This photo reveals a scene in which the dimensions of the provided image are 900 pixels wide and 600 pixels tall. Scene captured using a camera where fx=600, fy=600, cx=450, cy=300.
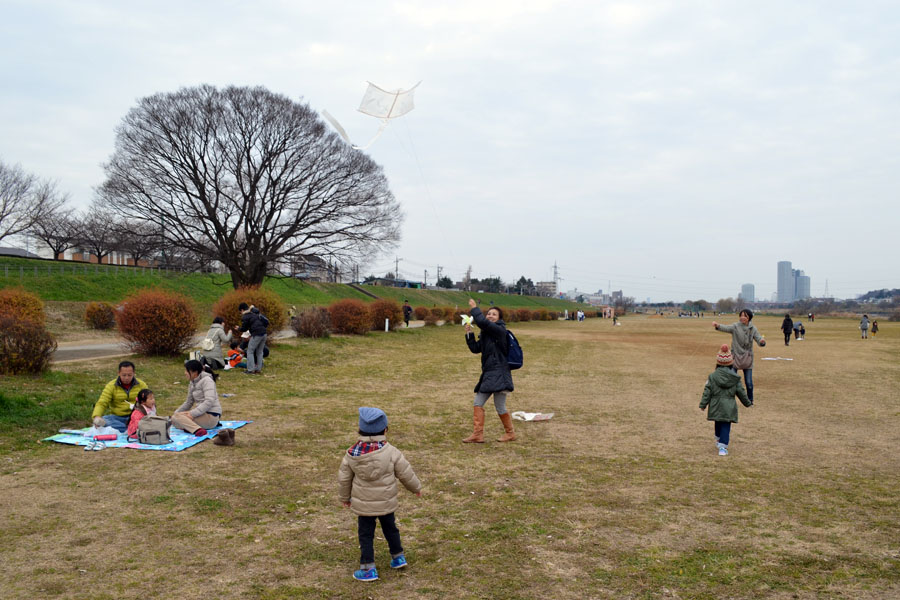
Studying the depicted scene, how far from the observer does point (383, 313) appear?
31.8m

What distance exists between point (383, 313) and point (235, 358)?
678 inches

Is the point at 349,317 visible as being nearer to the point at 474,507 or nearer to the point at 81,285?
the point at 81,285

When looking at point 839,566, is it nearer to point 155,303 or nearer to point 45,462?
point 45,462

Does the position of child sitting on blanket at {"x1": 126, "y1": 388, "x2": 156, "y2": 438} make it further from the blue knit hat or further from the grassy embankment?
the grassy embankment

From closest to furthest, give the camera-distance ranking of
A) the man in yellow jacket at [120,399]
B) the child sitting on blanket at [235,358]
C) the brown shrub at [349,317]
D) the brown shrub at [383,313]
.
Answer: the man in yellow jacket at [120,399]
the child sitting on blanket at [235,358]
the brown shrub at [349,317]
the brown shrub at [383,313]

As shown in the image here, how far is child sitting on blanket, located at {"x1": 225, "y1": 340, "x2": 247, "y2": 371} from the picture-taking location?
14.6 meters

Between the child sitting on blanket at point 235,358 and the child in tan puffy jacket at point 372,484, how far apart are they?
37.0ft

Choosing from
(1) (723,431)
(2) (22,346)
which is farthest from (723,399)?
(2) (22,346)

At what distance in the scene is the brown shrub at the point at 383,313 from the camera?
31.5m

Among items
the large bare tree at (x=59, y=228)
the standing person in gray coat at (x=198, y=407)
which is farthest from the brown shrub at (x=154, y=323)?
the large bare tree at (x=59, y=228)

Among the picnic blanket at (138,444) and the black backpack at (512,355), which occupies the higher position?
the black backpack at (512,355)

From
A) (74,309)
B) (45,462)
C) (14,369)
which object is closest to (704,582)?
(45,462)

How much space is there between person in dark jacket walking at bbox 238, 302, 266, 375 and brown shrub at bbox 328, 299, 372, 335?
39.6 feet

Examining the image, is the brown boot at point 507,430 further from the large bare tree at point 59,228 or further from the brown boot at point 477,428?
the large bare tree at point 59,228
